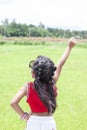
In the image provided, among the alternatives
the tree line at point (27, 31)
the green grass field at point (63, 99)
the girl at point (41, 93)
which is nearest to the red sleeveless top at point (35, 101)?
the girl at point (41, 93)

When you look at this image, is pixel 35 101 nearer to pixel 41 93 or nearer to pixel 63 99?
pixel 41 93

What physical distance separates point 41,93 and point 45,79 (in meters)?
0.13

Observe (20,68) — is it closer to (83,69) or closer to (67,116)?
(83,69)

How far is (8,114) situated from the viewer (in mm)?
8273

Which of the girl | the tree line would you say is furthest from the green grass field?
the tree line

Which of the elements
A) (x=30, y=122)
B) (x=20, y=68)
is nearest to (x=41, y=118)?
(x=30, y=122)

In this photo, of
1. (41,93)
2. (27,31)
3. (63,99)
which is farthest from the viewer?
(27,31)

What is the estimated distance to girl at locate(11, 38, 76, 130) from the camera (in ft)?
12.4

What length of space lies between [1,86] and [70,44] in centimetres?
827

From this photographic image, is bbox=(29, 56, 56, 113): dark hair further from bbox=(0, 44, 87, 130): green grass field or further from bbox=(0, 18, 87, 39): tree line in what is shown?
bbox=(0, 18, 87, 39): tree line

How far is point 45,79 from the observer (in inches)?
150

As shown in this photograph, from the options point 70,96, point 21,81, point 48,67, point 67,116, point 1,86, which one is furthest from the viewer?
point 21,81

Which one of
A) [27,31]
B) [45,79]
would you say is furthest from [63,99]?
[27,31]

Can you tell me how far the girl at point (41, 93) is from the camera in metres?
3.78
